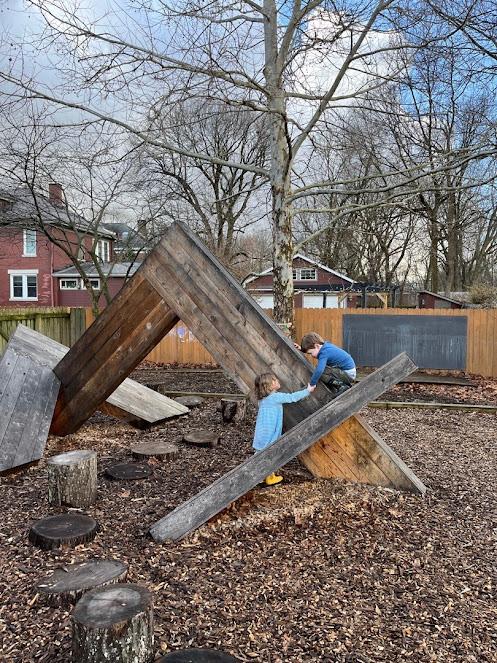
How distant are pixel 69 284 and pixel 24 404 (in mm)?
33497

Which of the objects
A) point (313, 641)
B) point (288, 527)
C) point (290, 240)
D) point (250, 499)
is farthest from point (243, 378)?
point (290, 240)

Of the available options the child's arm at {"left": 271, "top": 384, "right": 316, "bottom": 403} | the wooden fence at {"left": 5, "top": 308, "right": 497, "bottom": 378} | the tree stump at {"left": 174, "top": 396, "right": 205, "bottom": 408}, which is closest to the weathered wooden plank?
the child's arm at {"left": 271, "top": 384, "right": 316, "bottom": 403}

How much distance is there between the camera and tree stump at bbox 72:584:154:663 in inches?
96.0

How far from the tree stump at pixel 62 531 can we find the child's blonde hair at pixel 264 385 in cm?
166

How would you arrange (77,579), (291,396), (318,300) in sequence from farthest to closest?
(318,300) < (291,396) < (77,579)

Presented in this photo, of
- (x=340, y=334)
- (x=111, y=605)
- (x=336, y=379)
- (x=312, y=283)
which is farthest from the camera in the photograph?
(x=312, y=283)

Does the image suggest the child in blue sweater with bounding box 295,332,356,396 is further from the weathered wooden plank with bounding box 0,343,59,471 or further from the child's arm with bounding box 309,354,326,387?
the weathered wooden plank with bounding box 0,343,59,471

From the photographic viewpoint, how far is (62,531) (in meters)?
3.82

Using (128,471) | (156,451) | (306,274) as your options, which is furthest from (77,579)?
(306,274)

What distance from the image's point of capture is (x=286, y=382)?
16.0 feet

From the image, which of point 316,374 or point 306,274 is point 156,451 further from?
point 306,274

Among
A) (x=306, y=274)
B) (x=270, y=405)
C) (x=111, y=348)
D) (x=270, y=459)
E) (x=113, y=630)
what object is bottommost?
(x=113, y=630)

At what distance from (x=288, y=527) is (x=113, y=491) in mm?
1648

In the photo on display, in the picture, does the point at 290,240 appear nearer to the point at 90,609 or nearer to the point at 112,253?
the point at 90,609
